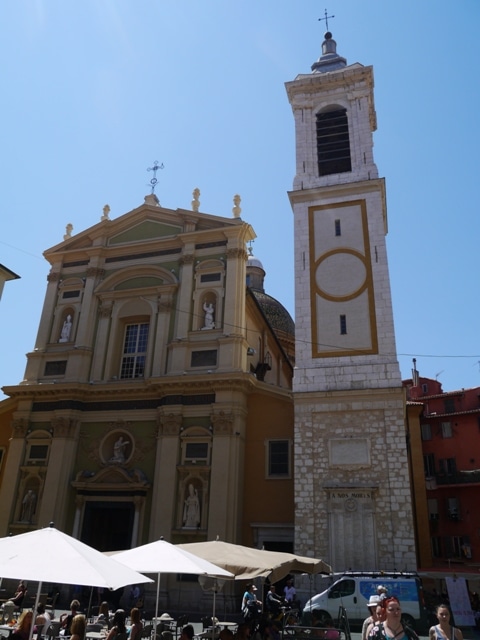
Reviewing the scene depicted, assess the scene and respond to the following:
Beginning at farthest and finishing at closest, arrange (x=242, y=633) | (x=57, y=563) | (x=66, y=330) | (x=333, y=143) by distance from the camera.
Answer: (x=66, y=330), (x=333, y=143), (x=242, y=633), (x=57, y=563)

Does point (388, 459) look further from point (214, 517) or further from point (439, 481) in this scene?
point (439, 481)

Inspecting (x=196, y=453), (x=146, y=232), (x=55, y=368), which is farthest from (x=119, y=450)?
(x=146, y=232)

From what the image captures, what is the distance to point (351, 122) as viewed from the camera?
76.4 ft

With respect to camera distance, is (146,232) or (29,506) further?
(146,232)

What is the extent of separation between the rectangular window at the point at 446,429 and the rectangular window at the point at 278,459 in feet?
51.7

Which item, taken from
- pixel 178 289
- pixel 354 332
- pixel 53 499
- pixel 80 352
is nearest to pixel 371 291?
pixel 354 332

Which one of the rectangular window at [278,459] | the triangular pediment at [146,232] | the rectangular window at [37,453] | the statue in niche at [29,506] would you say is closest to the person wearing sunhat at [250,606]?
the rectangular window at [278,459]

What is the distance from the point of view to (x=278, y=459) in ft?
64.1

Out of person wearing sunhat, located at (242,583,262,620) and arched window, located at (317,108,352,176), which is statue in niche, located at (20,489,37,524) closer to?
person wearing sunhat, located at (242,583,262,620)

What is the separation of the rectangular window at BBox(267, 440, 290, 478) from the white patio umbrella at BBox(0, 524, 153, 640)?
12.7 meters

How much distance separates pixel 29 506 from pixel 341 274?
574 inches

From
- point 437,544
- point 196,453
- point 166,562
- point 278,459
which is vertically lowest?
point 166,562

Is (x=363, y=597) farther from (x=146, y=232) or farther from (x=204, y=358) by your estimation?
(x=146, y=232)

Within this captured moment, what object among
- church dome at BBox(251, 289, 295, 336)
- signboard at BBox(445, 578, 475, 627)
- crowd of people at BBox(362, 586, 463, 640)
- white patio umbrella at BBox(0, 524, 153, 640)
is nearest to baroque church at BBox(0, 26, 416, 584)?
signboard at BBox(445, 578, 475, 627)
